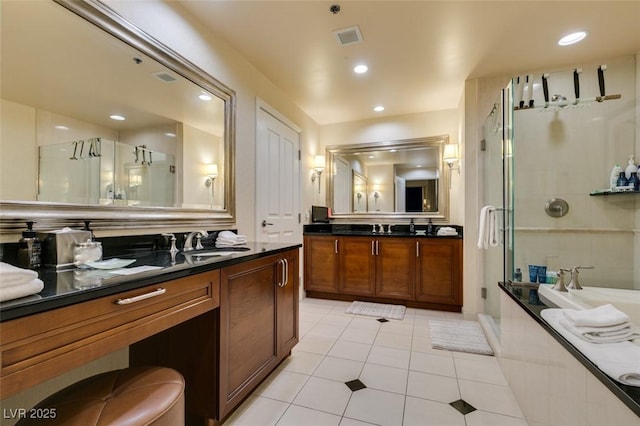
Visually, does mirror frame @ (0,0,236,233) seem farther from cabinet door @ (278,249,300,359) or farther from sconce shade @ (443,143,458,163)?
sconce shade @ (443,143,458,163)

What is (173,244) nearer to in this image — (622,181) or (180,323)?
(180,323)

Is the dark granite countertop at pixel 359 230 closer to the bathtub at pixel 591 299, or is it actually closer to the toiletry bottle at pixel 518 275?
the toiletry bottle at pixel 518 275

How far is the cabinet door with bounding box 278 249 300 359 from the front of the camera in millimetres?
1919

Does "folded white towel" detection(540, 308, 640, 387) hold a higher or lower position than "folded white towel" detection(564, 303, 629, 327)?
lower

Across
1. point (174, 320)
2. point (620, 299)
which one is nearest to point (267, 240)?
point (174, 320)

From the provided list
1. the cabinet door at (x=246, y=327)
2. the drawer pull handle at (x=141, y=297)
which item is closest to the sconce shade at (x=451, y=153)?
the cabinet door at (x=246, y=327)

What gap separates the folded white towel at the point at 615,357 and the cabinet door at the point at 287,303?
58.5 inches

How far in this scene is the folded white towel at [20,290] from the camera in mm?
685

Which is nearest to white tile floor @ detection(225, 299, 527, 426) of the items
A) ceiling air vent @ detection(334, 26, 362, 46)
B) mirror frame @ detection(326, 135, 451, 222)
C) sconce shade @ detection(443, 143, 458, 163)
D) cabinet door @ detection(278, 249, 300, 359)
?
cabinet door @ detection(278, 249, 300, 359)

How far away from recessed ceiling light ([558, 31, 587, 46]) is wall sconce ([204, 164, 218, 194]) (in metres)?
2.93

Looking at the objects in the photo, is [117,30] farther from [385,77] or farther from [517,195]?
[517,195]

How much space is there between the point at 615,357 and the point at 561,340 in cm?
20

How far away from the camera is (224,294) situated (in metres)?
1.39

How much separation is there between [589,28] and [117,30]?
10.4 ft
